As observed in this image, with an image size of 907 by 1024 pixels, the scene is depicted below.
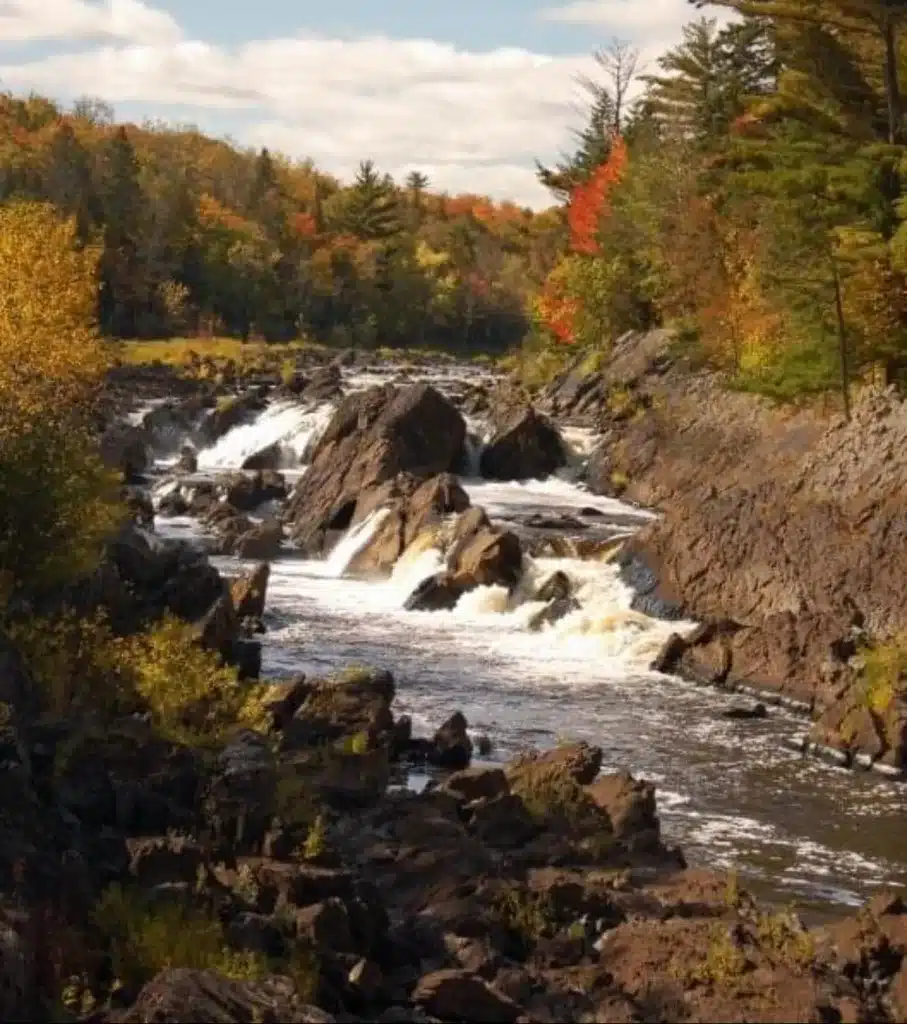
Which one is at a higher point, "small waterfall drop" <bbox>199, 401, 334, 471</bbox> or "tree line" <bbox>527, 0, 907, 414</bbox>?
"tree line" <bbox>527, 0, 907, 414</bbox>

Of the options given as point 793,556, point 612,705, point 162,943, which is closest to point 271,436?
point 793,556

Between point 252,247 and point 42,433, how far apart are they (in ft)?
310

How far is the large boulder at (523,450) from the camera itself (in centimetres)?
5416

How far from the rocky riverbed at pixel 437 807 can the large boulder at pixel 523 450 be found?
9353 millimetres

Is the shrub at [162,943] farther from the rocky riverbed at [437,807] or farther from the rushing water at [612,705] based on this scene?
the rushing water at [612,705]

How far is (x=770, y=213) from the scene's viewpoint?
44156mm

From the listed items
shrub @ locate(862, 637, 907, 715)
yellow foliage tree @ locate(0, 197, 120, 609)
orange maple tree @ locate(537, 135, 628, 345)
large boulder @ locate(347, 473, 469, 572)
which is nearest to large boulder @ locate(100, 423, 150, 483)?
yellow foliage tree @ locate(0, 197, 120, 609)

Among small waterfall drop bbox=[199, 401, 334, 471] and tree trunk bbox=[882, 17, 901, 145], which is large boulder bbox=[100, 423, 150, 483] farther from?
tree trunk bbox=[882, 17, 901, 145]

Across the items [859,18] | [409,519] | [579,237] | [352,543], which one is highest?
[859,18]

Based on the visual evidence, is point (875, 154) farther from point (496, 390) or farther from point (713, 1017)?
point (496, 390)

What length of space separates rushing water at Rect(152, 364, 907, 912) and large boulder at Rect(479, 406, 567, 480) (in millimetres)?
8618

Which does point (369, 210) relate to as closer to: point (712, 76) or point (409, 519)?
point (712, 76)

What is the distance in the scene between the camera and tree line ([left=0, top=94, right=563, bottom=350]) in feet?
350

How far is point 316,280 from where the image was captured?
119812mm
